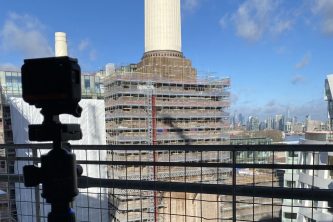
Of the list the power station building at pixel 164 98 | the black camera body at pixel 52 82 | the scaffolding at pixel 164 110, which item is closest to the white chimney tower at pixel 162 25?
the power station building at pixel 164 98

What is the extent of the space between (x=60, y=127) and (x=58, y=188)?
0.61 feet

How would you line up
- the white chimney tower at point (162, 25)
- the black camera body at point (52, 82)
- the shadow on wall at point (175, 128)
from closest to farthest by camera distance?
the black camera body at point (52, 82), the shadow on wall at point (175, 128), the white chimney tower at point (162, 25)

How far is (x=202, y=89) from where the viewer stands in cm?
2362

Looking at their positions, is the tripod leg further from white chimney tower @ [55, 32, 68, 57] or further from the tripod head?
white chimney tower @ [55, 32, 68, 57]

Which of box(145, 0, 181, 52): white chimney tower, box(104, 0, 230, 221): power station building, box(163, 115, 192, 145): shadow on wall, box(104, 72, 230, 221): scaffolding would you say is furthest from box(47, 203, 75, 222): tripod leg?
box(145, 0, 181, 52): white chimney tower

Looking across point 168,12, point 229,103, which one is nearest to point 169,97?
point 229,103

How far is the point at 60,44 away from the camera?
2203 cm

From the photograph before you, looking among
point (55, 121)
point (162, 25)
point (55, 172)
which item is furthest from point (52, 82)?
point (162, 25)

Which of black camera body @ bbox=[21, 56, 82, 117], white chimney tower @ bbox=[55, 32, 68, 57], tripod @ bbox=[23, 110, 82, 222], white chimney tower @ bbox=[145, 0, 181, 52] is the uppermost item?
white chimney tower @ bbox=[145, 0, 181, 52]

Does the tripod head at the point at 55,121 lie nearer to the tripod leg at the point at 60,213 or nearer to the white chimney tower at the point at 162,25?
the tripod leg at the point at 60,213

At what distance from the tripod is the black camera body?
2.7 inches

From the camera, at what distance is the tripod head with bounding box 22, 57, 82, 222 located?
91 cm

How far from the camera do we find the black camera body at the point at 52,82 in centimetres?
90

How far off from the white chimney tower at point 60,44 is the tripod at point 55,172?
22.2 meters
